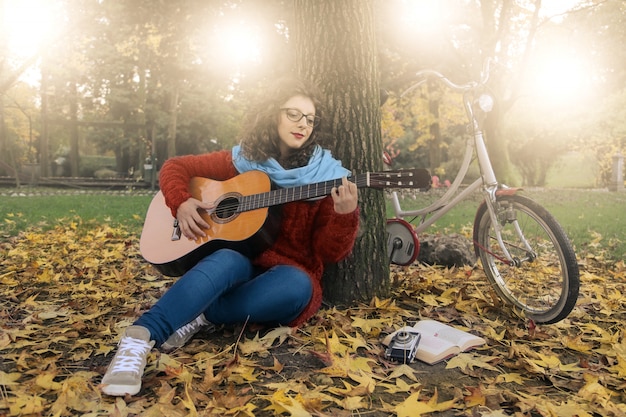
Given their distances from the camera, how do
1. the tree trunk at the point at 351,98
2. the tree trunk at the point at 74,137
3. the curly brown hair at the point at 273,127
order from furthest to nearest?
the tree trunk at the point at 74,137 → the tree trunk at the point at 351,98 → the curly brown hair at the point at 273,127

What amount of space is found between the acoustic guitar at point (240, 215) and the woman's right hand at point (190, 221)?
0.03m

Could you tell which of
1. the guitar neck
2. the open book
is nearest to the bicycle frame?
the open book

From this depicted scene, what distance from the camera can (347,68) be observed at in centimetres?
305

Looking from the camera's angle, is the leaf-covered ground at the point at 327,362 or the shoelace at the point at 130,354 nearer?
the leaf-covered ground at the point at 327,362

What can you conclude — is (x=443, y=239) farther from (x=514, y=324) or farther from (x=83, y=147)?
(x=83, y=147)

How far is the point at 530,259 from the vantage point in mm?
2977

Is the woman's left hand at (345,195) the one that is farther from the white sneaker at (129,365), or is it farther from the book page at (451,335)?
the white sneaker at (129,365)

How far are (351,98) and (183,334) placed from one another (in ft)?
5.38

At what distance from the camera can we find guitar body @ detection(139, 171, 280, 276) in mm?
2488

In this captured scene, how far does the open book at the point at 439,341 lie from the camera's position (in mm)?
2299

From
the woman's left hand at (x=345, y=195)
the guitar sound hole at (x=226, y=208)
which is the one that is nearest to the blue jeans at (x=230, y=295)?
the guitar sound hole at (x=226, y=208)

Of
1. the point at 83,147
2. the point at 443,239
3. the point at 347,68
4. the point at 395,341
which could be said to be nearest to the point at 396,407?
the point at 395,341

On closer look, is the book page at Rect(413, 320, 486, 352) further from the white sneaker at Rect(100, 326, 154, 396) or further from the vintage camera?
the white sneaker at Rect(100, 326, 154, 396)

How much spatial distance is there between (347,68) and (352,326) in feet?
4.93
